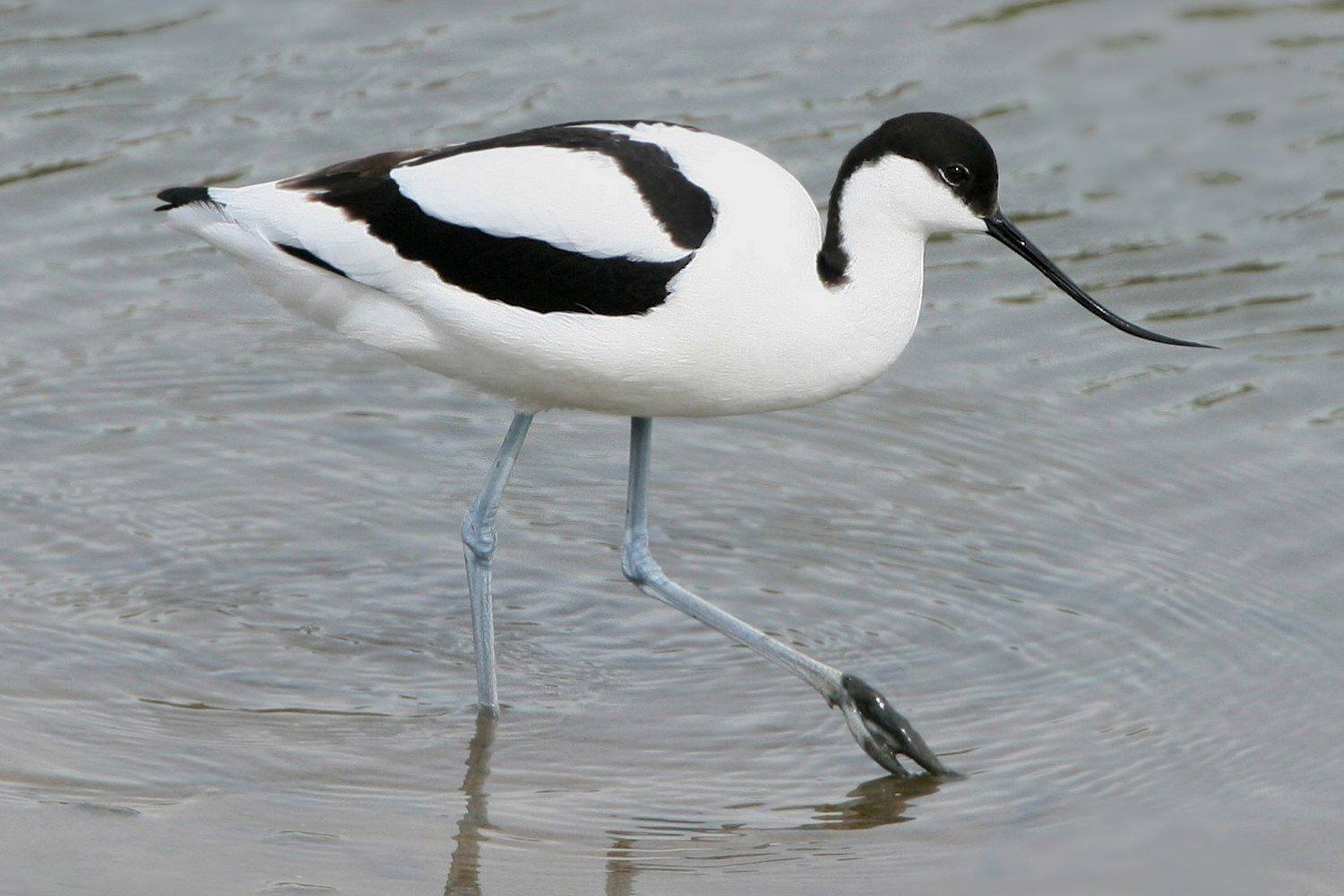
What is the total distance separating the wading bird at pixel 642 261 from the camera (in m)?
4.91

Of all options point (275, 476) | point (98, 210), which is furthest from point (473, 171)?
point (98, 210)

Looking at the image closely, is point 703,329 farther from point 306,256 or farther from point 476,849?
point 476,849

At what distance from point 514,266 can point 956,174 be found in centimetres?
101

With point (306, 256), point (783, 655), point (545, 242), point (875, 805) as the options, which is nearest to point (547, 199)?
point (545, 242)

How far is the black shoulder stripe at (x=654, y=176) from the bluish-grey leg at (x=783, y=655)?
0.83 m

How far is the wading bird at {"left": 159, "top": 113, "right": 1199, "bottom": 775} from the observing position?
193 inches

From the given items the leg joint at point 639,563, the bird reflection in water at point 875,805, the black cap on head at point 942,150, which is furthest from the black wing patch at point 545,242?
the bird reflection in water at point 875,805

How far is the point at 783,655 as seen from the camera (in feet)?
17.7

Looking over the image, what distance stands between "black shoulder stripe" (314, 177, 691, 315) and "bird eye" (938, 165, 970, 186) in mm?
635

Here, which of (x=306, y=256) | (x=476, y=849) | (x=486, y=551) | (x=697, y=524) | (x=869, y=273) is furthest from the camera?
(x=697, y=524)

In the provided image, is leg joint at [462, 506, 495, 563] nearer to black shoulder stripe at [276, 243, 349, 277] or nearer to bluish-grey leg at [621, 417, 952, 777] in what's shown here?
bluish-grey leg at [621, 417, 952, 777]

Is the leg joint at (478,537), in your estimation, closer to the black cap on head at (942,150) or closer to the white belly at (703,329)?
the white belly at (703,329)

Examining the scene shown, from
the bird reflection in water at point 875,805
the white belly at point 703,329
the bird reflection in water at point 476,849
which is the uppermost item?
the white belly at point 703,329

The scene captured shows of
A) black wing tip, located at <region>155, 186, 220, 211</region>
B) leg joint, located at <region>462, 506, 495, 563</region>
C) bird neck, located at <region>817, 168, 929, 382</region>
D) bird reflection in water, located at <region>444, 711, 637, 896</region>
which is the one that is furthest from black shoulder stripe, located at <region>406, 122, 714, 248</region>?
bird reflection in water, located at <region>444, 711, 637, 896</region>
